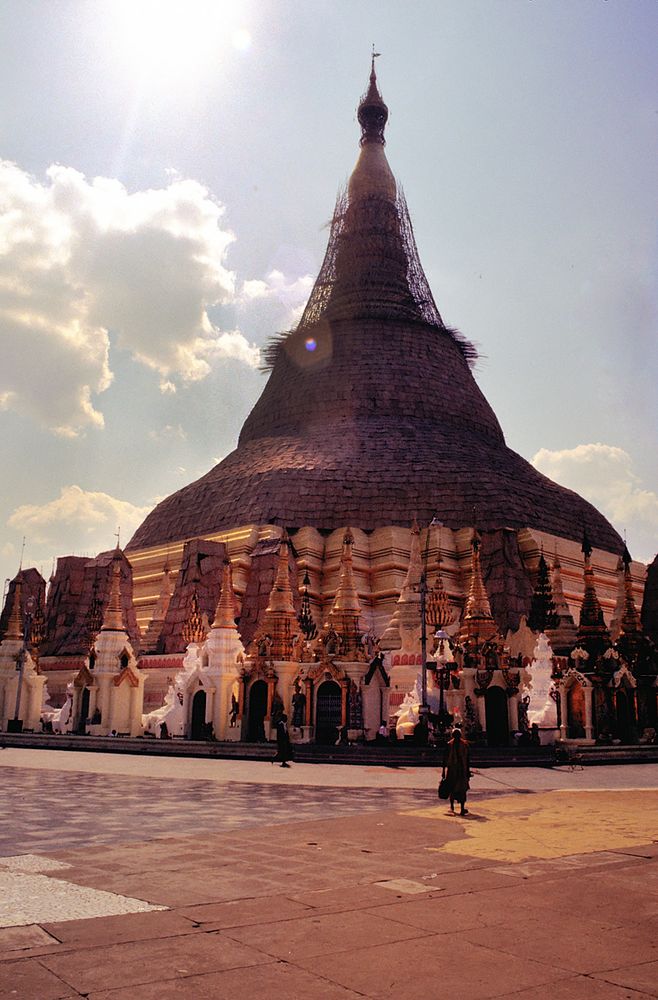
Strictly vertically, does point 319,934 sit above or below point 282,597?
below

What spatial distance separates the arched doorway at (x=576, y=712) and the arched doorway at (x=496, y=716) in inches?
82.0

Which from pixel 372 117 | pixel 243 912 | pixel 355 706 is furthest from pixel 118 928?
pixel 372 117

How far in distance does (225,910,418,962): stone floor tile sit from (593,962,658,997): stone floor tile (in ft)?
3.88

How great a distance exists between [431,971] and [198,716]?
25199 mm

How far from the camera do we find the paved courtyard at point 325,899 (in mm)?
4473

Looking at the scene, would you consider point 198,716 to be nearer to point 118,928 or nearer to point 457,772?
point 457,772

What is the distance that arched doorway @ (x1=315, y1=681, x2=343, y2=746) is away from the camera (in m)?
26.0

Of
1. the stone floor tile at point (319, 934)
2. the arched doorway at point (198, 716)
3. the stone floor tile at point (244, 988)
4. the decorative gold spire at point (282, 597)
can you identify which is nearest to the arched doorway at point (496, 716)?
the decorative gold spire at point (282, 597)

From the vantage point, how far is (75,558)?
44719 millimetres

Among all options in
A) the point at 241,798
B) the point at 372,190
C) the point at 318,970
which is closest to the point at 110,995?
the point at 318,970

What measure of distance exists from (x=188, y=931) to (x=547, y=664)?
26411mm

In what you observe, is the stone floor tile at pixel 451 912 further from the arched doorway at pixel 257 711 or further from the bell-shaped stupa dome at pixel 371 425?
the bell-shaped stupa dome at pixel 371 425

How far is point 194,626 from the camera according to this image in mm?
36219

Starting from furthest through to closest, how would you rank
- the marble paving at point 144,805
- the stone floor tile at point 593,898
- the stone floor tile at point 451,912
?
the marble paving at point 144,805
the stone floor tile at point 593,898
the stone floor tile at point 451,912
